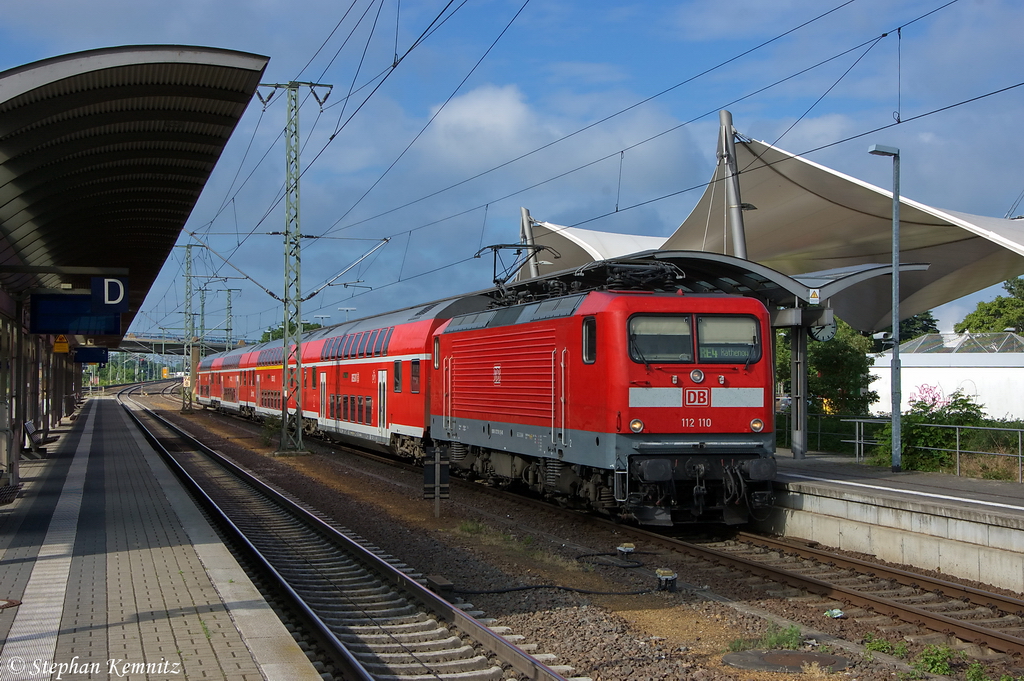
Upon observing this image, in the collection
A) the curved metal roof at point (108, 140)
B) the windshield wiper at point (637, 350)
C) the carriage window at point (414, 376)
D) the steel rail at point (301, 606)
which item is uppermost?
the curved metal roof at point (108, 140)

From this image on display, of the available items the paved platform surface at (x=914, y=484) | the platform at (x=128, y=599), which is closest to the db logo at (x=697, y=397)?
the paved platform surface at (x=914, y=484)

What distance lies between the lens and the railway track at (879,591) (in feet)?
26.5

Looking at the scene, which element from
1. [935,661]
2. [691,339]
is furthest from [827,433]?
[935,661]

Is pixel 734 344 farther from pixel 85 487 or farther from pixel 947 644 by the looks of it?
pixel 85 487

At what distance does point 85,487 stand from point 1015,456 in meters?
17.1

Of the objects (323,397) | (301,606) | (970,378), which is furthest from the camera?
(970,378)

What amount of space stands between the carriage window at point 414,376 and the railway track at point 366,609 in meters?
6.03

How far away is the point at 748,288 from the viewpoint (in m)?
18.6

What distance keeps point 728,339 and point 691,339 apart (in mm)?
574

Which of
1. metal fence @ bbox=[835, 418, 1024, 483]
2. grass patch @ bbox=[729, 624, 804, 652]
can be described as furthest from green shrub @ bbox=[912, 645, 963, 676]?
metal fence @ bbox=[835, 418, 1024, 483]

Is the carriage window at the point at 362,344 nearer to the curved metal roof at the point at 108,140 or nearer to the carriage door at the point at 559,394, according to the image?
the curved metal roof at the point at 108,140

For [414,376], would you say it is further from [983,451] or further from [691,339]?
[983,451]

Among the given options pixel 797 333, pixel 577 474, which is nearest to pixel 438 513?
pixel 577 474

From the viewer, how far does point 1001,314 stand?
6744 cm
